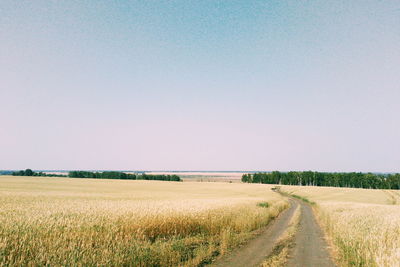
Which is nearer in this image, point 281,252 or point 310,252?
point 281,252

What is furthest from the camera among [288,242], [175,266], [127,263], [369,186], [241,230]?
[369,186]

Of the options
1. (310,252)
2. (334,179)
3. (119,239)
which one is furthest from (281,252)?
(334,179)

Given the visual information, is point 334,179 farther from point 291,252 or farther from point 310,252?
point 291,252

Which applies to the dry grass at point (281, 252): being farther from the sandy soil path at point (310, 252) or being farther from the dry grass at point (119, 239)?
the dry grass at point (119, 239)

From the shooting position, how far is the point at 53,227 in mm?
12172

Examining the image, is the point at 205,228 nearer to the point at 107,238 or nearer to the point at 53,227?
the point at 107,238

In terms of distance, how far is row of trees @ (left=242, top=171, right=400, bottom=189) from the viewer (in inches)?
5058

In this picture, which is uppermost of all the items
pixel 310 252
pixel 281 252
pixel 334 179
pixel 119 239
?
pixel 119 239

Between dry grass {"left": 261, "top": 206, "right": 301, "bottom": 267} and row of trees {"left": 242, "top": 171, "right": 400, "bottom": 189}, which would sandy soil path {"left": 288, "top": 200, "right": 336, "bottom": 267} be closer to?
dry grass {"left": 261, "top": 206, "right": 301, "bottom": 267}

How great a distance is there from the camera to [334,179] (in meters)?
145

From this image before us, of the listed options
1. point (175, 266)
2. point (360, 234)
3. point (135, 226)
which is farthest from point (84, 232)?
point (360, 234)

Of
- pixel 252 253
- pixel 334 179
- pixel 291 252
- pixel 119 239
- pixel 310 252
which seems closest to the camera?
pixel 119 239

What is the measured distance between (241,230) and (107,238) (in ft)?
35.2

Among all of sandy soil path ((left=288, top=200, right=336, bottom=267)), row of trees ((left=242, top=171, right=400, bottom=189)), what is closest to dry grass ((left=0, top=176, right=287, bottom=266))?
sandy soil path ((left=288, top=200, right=336, bottom=267))
